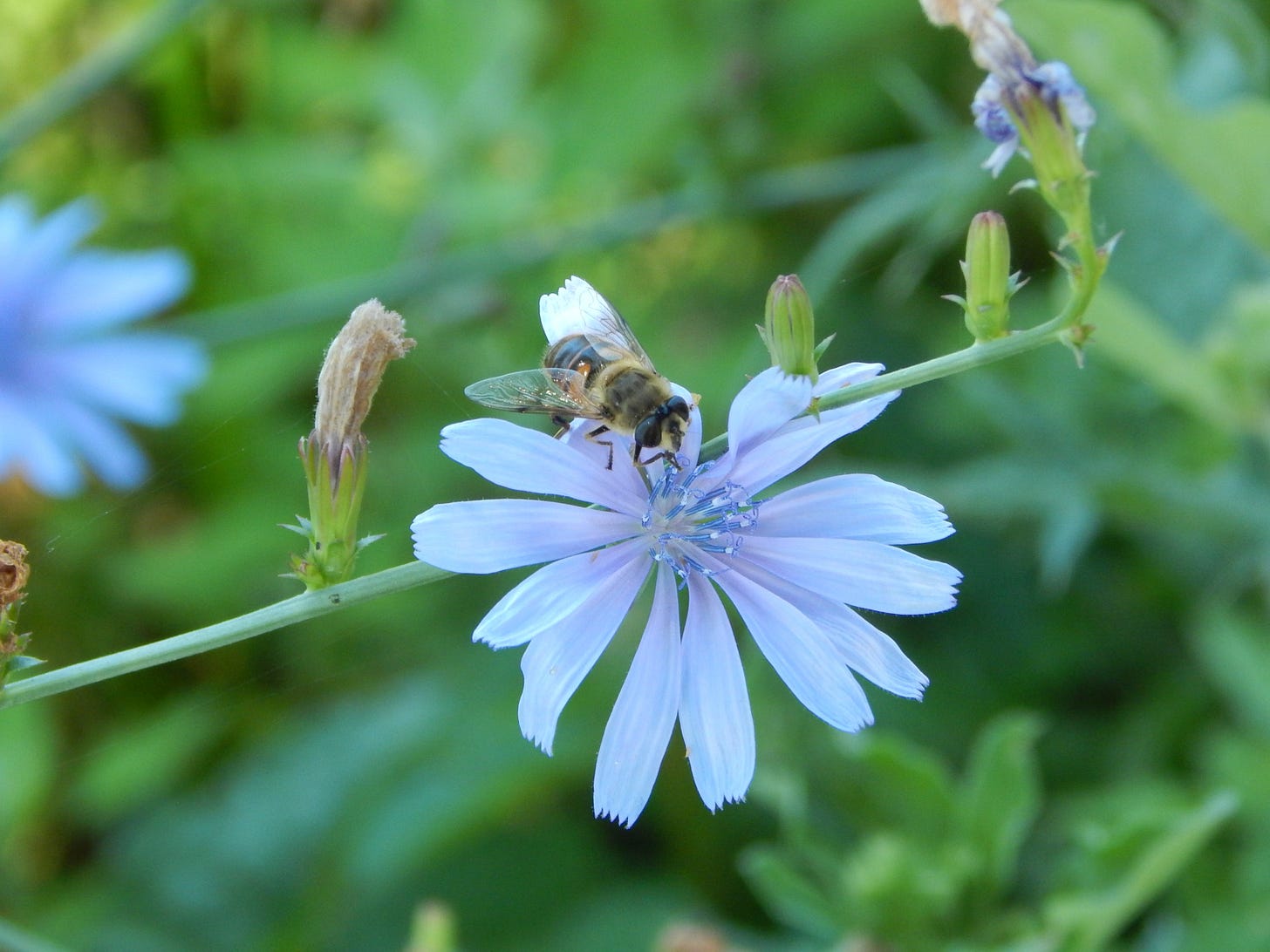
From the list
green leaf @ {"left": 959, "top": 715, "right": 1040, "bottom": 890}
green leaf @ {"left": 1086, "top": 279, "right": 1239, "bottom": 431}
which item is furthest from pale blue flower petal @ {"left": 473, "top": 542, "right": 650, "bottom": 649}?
green leaf @ {"left": 1086, "top": 279, "right": 1239, "bottom": 431}

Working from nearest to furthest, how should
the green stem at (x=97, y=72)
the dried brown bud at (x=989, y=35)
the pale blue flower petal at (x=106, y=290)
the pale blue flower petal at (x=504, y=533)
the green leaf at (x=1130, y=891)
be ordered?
the pale blue flower petal at (x=504, y=533) < the dried brown bud at (x=989, y=35) < the green leaf at (x=1130, y=891) < the green stem at (x=97, y=72) < the pale blue flower petal at (x=106, y=290)

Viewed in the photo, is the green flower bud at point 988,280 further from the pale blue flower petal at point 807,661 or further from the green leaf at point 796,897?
the green leaf at point 796,897

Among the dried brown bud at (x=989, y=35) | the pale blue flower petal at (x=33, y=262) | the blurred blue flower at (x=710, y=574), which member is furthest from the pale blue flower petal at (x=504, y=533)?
the pale blue flower petal at (x=33, y=262)

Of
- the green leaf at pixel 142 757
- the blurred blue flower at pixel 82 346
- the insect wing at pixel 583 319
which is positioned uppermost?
the blurred blue flower at pixel 82 346

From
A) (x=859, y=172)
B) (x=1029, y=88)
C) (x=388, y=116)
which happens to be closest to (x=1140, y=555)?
(x=859, y=172)

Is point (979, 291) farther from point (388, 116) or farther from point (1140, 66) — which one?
point (388, 116)

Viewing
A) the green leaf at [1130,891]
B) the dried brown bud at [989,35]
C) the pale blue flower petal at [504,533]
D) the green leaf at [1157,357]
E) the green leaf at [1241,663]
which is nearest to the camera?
the pale blue flower petal at [504,533]

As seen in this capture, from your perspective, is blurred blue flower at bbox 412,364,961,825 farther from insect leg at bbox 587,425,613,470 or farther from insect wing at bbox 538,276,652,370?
insect wing at bbox 538,276,652,370
